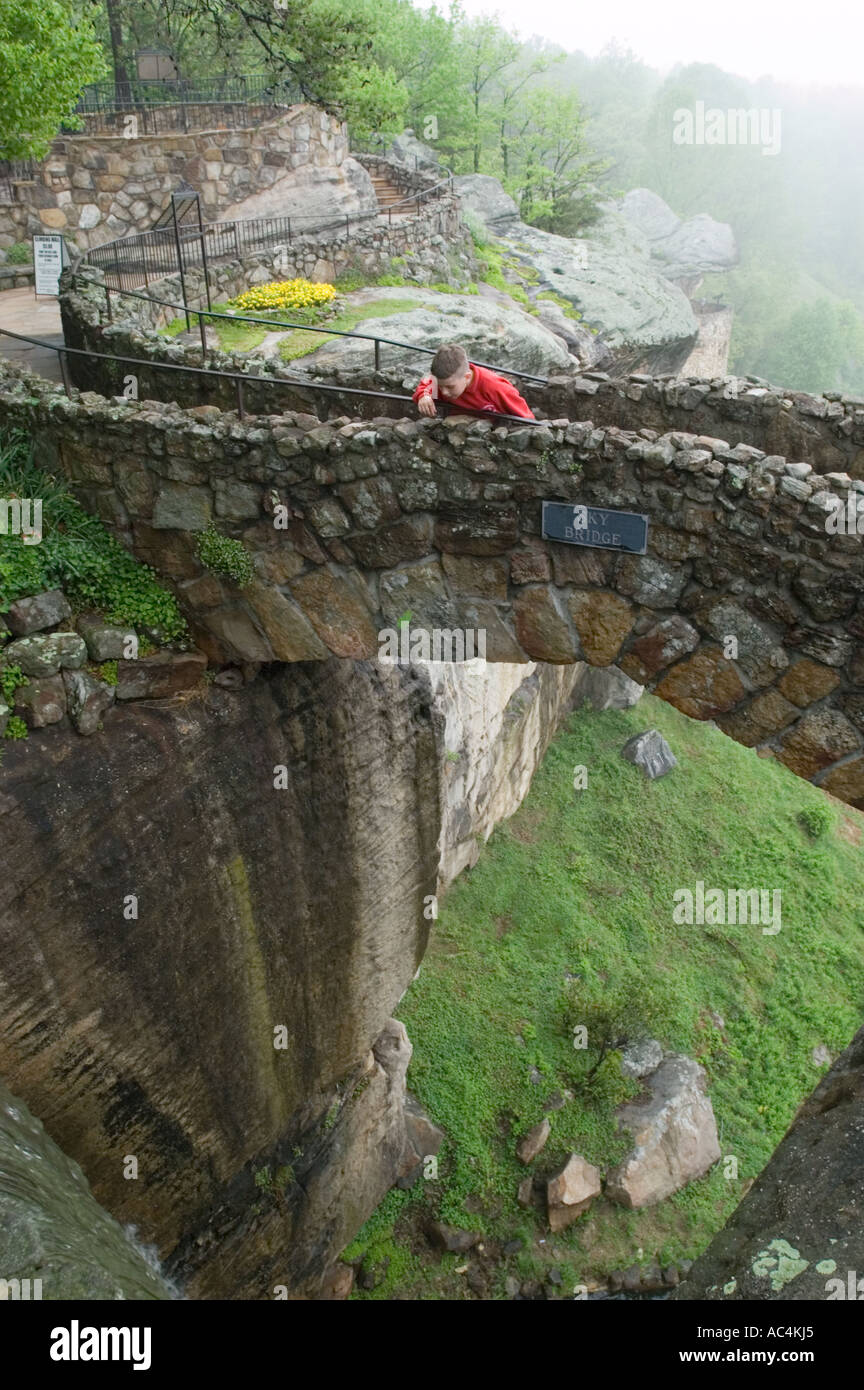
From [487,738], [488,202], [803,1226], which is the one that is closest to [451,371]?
[803,1226]

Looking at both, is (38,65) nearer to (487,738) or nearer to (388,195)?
(487,738)

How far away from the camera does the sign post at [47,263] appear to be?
41.3 feet

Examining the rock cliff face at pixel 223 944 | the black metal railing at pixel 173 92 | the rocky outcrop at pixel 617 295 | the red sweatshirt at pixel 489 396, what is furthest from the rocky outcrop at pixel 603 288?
the red sweatshirt at pixel 489 396

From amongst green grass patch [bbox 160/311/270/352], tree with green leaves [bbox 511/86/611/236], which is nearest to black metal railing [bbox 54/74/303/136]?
green grass patch [bbox 160/311/270/352]

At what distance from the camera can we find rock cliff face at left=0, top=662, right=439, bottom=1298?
6.86 m

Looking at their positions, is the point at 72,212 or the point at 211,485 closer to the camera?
the point at 211,485

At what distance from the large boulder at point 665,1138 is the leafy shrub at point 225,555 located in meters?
10.0

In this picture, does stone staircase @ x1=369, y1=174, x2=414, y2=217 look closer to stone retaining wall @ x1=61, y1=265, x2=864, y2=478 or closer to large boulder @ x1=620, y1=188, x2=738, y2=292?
stone retaining wall @ x1=61, y1=265, x2=864, y2=478

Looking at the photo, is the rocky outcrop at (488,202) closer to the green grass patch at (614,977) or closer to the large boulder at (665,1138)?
the green grass patch at (614,977)

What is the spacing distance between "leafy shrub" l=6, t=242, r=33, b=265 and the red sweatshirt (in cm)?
1741

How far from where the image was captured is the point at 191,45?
29.2m

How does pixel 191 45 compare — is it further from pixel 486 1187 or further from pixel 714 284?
pixel 714 284

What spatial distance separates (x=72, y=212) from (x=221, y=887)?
743 inches
